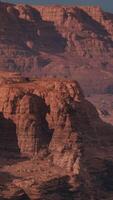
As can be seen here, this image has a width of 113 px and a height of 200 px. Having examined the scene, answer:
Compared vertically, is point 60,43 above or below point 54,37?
below

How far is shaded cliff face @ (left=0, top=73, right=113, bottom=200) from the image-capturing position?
49469 millimetres

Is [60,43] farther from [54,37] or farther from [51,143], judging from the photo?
[51,143]

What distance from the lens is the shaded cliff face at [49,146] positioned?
49.5 meters

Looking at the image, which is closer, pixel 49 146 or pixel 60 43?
pixel 49 146

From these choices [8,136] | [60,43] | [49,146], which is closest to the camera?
[49,146]

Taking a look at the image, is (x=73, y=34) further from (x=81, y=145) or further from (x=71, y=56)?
(x=81, y=145)

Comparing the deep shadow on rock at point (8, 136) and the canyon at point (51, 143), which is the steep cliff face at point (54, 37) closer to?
the canyon at point (51, 143)

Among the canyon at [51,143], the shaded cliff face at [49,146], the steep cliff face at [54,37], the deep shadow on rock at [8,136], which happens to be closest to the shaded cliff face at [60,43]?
the steep cliff face at [54,37]

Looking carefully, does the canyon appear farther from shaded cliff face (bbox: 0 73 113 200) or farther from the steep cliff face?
the steep cliff face

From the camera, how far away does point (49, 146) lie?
52625 millimetres

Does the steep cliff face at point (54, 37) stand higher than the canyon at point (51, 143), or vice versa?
the canyon at point (51, 143)

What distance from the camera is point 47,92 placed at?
55.8 m

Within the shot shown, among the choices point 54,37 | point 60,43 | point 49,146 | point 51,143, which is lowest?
point 60,43

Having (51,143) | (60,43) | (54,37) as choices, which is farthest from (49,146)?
(60,43)
